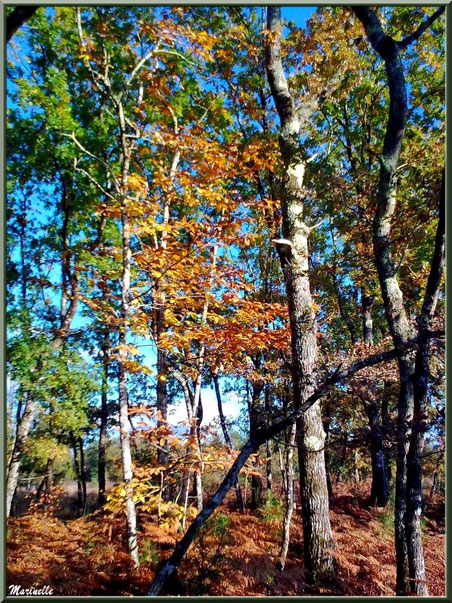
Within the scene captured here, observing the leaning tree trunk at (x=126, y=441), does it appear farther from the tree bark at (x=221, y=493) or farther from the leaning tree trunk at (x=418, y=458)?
the leaning tree trunk at (x=418, y=458)

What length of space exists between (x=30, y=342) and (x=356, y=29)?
354 inches

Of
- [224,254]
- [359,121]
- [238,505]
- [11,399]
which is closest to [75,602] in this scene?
[224,254]

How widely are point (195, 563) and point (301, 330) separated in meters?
3.37

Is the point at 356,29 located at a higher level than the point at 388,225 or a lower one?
higher

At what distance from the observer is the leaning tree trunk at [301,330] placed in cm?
404

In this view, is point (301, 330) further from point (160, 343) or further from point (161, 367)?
point (161, 367)

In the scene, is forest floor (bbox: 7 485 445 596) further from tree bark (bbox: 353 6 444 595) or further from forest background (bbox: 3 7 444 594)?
tree bark (bbox: 353 6 444 595)

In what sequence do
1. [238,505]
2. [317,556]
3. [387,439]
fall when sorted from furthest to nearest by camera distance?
[238,505] < [317,556] < [387,439]

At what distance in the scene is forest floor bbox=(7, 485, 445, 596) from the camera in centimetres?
370

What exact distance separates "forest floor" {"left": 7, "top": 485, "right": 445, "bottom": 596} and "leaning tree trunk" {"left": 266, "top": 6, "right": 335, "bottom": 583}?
53cm

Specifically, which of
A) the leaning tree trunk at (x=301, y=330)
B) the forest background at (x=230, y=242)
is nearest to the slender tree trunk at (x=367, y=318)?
the forest background at (x=230, y=242)

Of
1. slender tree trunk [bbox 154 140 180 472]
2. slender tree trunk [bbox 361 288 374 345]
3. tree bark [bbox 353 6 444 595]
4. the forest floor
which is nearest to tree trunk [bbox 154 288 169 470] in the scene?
slender tree trunk [bbox 154 140 180 472]

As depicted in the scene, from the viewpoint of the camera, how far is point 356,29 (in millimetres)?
5266

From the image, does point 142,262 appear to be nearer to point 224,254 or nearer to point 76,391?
point 224,254
